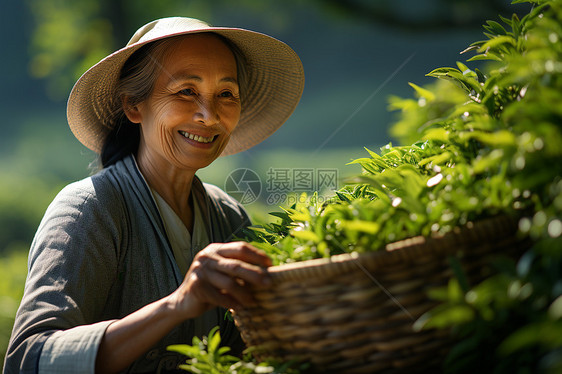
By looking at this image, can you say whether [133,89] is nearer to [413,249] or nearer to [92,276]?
[92,276]

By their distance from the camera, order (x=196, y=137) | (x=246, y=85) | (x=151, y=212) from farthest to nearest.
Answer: (x=246, y=85) < (x=196, y=137) < (x=151, y=212)

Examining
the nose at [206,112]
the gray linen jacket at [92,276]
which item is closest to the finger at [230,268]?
the gray linen jacket at [92,276]

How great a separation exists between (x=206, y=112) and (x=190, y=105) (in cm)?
4

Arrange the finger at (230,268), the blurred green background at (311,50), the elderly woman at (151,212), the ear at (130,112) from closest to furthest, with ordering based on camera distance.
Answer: the finger at (230,268), the elderly woman at (151,212), the ear at (130,112), the blurred green background at (311,50)

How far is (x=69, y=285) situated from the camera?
82cm

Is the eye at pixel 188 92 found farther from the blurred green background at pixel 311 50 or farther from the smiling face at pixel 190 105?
the blurred green background at pixel 311 50

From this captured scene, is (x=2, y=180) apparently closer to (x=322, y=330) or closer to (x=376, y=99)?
(x=376, y=99)

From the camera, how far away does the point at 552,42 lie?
1.43 ft

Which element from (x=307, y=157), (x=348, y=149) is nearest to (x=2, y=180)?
(x=307, y=157)

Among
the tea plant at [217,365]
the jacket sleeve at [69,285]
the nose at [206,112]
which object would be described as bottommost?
the tea plant at [217,365]

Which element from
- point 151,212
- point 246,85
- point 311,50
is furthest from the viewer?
point 311,50

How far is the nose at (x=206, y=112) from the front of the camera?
1119 millimetres

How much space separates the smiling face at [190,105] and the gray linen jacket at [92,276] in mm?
101

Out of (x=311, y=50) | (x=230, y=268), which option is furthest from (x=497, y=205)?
(x=311, y=50)
